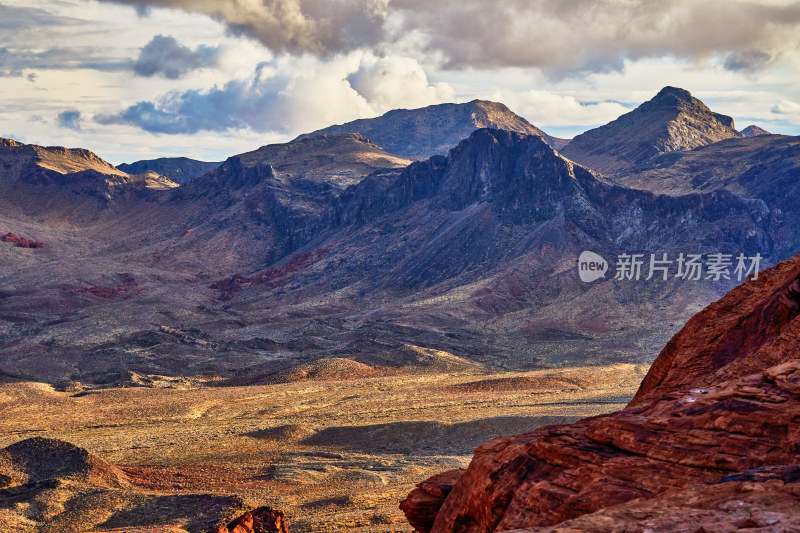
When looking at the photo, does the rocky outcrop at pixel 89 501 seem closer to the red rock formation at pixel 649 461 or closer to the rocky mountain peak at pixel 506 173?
the red rock formation at pixel 649 461

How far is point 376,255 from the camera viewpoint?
140500mm

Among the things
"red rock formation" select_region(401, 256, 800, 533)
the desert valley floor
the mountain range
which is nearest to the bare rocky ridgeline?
"red rock formation" select_region(401, 256, 800, 533)

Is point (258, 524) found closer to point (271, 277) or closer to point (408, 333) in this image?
point (408, 333)

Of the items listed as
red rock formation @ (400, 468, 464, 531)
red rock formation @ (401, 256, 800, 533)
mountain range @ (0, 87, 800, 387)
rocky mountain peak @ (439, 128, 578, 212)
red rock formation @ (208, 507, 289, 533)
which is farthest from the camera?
rocky mountain peak @ (439, 128, 578, 212)

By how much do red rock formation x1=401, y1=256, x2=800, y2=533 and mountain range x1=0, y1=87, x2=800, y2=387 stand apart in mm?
62174

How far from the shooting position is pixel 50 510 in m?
30.7

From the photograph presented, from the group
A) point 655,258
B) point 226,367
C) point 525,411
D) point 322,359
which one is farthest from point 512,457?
point 655,258

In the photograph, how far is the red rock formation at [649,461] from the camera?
36.0 feet

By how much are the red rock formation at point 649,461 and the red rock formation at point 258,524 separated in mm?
10645

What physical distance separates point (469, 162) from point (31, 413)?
104 m

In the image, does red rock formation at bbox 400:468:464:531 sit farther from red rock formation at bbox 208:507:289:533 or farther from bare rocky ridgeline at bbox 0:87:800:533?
red rock formation at bbox 208:507:289:533

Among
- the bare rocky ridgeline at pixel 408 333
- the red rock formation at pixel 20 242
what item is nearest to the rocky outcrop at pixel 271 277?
the bare rocky ridgeline at pixel 408 333

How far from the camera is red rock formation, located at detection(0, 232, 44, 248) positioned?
152 metres

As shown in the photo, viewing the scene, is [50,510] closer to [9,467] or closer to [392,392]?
[9,467]
